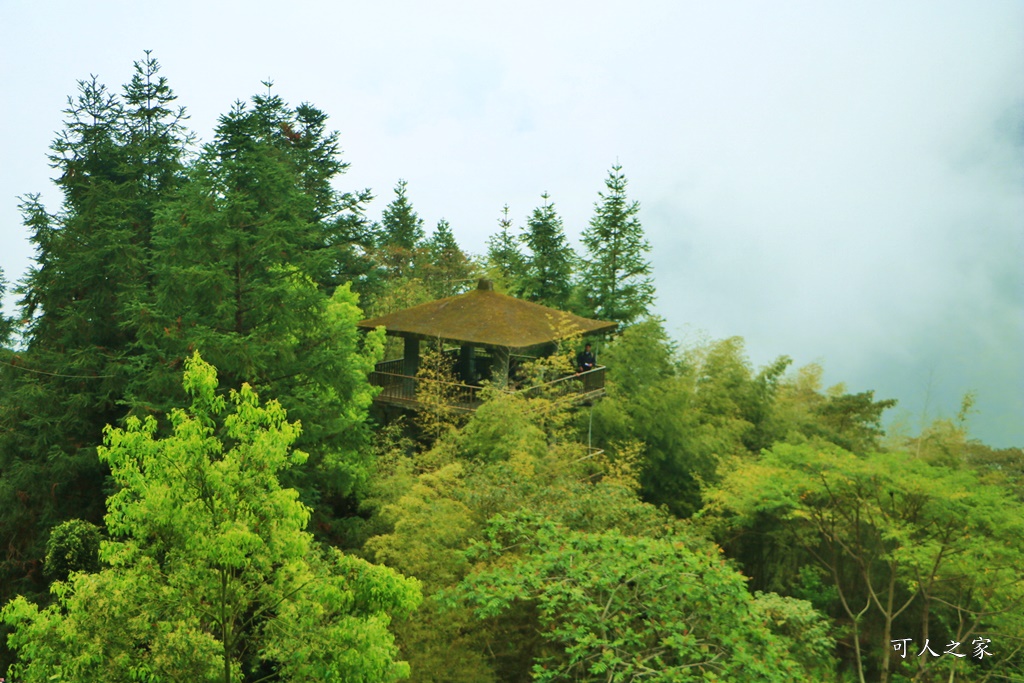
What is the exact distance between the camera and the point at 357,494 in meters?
18.2

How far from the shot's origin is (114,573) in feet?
29.0

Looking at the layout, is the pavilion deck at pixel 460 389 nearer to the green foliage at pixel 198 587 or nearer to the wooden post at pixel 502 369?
the wooden post at pixel 502 369

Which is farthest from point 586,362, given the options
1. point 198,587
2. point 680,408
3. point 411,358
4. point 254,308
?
point 198,587

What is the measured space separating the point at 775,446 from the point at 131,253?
14999 mm

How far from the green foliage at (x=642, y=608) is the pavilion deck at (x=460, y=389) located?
342 inches

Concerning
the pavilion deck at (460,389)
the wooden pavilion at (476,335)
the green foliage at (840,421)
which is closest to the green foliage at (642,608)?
the pavilion deck at (460,389)

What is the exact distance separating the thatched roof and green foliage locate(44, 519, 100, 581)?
9.35 metres

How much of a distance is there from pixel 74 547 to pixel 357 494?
560cm

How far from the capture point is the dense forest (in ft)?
28.6

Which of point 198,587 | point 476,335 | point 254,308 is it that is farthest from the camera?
point 476,335

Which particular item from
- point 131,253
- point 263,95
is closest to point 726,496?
point 131,253

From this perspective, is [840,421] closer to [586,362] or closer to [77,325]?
[586,362]

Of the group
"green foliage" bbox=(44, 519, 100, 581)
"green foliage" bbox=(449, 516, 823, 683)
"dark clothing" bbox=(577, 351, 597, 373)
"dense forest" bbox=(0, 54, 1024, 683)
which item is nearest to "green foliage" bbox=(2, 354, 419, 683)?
"dense forest" bbox=(0, 54, 1024, 683)

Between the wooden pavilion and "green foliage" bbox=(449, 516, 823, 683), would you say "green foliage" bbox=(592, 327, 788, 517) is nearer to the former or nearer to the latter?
the wooden pavilion
